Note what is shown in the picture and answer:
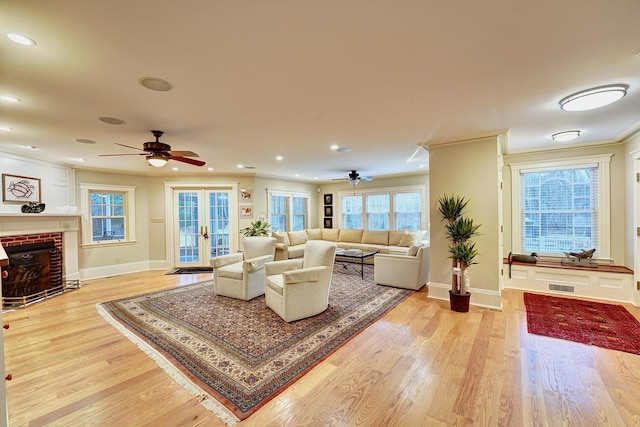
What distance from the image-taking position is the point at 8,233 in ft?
14.2

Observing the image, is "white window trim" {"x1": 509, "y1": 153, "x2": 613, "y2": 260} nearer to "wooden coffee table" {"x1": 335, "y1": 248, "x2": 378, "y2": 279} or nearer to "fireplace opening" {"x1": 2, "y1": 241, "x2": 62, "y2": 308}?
"wooden coffee table" {"x1": 335, "y1": 248, "x2": 378, "y2": 279}

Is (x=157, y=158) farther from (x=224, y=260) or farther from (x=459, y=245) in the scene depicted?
(x=459, y=245)

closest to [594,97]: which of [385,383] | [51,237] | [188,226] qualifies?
[385,383]

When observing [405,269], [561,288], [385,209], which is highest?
[385,209]

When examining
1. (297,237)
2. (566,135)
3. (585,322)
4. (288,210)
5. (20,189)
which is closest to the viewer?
(585,322)

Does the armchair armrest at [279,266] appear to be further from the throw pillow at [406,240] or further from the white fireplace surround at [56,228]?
the white fireplace surround at [56,228]

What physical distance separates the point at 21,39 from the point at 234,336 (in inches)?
114

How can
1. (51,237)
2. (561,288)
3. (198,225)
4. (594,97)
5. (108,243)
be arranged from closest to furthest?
(594,97), (561,288), (51,237), (108,243), (198,225)

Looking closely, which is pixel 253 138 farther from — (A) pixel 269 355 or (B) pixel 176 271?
(B) pixel 176 271

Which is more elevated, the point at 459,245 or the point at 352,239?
the point at 459,245

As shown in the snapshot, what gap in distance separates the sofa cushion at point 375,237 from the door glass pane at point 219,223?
12.7 feet

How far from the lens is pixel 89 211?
5.86 m

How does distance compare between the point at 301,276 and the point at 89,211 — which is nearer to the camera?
the point at 301,276

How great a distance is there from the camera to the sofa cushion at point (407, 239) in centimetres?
687
